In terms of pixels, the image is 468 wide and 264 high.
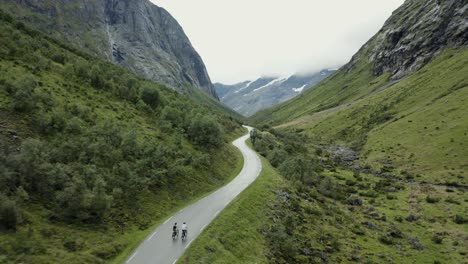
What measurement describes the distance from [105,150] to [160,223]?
11829mm

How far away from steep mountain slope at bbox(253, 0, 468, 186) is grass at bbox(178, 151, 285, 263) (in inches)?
1840

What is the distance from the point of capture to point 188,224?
3381 centimetres

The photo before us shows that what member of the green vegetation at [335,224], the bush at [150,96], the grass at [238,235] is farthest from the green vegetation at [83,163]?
the green vegetation at [335,224]

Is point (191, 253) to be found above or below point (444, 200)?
above

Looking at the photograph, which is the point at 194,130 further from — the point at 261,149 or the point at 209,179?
the point at 261,149

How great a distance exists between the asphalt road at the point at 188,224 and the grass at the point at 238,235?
39.5 inches

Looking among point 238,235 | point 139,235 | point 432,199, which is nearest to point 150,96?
point 139,235

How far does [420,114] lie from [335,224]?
7710 cm

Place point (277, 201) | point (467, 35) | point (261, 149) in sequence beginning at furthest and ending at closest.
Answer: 1. point (467, 35)
2. point (261, 149)
3. point (277, 201)

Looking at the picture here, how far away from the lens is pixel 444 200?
5591cm

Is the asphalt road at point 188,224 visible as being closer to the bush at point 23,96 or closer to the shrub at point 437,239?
the bush at point 23,96

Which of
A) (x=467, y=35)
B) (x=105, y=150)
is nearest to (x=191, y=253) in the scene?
(x=105, y=150)

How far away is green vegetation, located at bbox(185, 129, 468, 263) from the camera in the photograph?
33.2 metres

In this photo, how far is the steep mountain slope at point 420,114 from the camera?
76194mm
